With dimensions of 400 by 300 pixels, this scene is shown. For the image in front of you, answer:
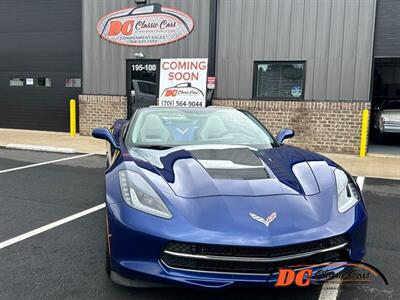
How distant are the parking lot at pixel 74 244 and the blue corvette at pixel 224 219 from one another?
373mm

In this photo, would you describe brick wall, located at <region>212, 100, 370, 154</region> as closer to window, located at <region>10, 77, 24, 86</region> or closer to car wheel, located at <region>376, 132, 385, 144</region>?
car wheel, located at <region>376, 132, 385, 144</region>

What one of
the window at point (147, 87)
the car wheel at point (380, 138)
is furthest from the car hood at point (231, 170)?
the car wheel at point (380, 138)

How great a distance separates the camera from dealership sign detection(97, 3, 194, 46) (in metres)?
12.8

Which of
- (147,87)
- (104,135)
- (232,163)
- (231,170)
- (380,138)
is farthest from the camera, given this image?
(380,138)

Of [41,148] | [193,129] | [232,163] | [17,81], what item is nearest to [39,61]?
[17,81]

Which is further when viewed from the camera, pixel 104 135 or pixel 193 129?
pixel 193 129

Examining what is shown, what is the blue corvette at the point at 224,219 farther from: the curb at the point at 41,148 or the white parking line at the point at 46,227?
the curb at the point at 41,148

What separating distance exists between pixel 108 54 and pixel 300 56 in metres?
6.03

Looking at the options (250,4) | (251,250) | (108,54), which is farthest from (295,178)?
(108,54)

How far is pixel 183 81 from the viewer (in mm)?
12922

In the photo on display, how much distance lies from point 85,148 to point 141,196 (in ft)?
29.2

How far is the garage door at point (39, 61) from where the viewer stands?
47.7 feet

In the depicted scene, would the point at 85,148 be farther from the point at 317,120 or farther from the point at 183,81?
the point at 317,120

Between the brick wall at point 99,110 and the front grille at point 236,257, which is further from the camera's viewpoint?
the brick wall at point 99,110
